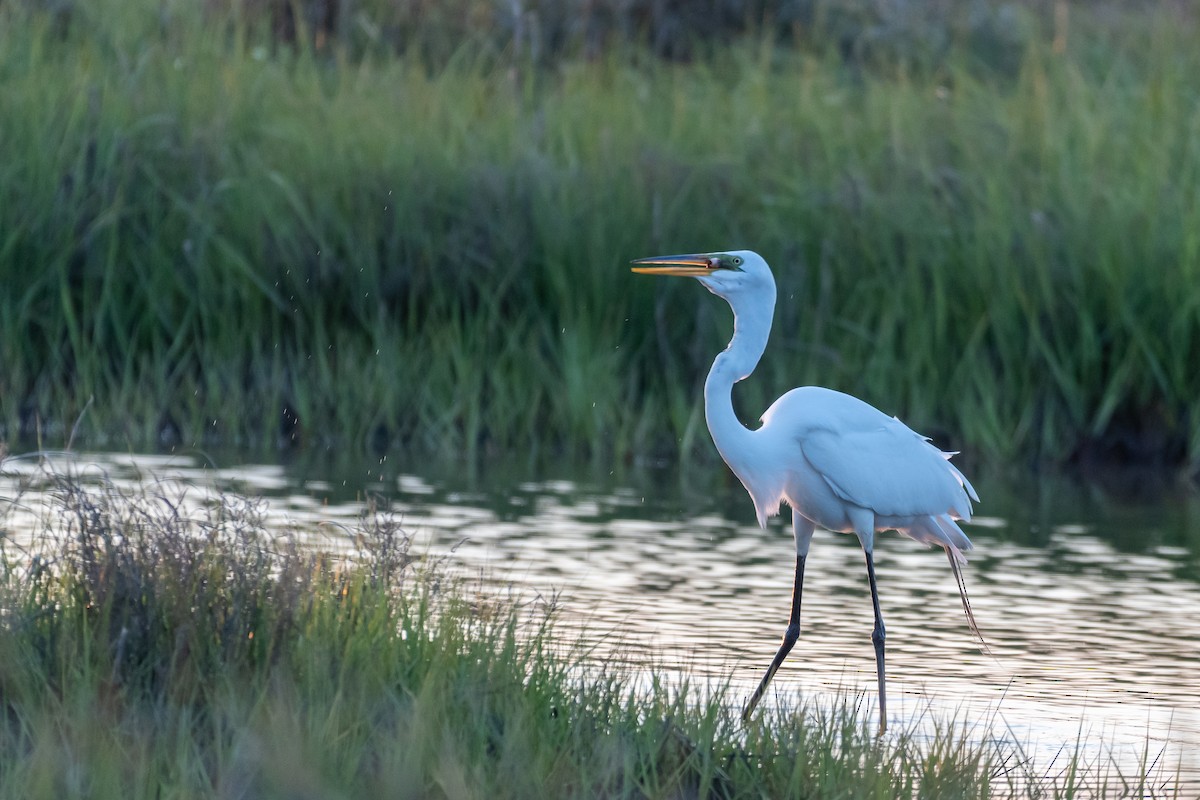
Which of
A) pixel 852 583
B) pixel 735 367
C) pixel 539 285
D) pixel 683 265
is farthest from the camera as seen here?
pixel 539 285

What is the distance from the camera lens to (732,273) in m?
5.48

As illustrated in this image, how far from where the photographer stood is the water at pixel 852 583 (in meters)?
5.34

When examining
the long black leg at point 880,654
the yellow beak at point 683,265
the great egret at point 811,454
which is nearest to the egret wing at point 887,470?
the great egret at point 811,454

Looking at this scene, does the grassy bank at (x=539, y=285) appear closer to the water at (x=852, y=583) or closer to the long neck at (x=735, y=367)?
the water at (x=852, y=583)

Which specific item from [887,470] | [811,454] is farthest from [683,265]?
[887,470]

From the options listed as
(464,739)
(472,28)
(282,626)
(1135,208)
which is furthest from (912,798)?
(472,28)

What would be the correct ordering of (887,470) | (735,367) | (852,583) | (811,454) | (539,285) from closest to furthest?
1. (735,367)
2. (811,454)
3. (887,470)
4. (852,583)
5. (539,285)

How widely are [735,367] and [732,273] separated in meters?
0.28

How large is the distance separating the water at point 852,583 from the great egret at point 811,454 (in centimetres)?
31

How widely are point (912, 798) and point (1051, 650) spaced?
7.67 feet

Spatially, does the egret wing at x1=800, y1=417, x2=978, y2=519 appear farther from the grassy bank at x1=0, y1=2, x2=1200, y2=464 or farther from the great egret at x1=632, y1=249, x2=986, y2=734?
the grassy bank at x1=0, y1=2, x2=1200, y2=464

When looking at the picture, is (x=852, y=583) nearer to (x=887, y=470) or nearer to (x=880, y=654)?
(x=887, y=470)

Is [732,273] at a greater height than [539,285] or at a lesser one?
greater

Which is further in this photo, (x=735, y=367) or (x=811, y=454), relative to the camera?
(x=811, y=454)
